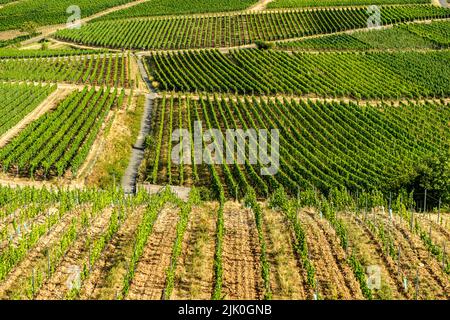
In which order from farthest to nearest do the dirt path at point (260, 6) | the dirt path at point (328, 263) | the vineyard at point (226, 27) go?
1. the dirt path at point (260, 6)
2. the vineyard at point (226, 27)
3. the dirt path at point (328, 263)

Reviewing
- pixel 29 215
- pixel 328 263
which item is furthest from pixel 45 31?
pixel 328 263

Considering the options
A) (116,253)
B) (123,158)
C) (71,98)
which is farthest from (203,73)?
(116,253)

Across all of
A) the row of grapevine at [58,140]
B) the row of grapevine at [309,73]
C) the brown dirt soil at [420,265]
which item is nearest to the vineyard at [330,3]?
the row of grapevine at [309,73]

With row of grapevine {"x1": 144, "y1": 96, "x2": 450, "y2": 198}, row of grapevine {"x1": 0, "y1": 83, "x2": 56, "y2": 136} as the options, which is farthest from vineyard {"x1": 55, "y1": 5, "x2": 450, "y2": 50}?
row of grapevine {"x1": 144, "y1": 96, "x2": 450, "y2": 198}

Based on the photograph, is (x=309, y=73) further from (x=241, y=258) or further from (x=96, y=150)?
(x=241, y=258)

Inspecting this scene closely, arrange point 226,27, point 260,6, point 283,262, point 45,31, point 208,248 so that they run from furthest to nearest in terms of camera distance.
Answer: point 260,6 < point 45,31 < point 226,27 < point 208,248 < point 283,262

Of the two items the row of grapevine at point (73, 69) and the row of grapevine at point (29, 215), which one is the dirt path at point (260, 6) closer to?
the row of grapevine at point (73, 69)

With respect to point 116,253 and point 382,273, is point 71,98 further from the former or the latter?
point 382,273
